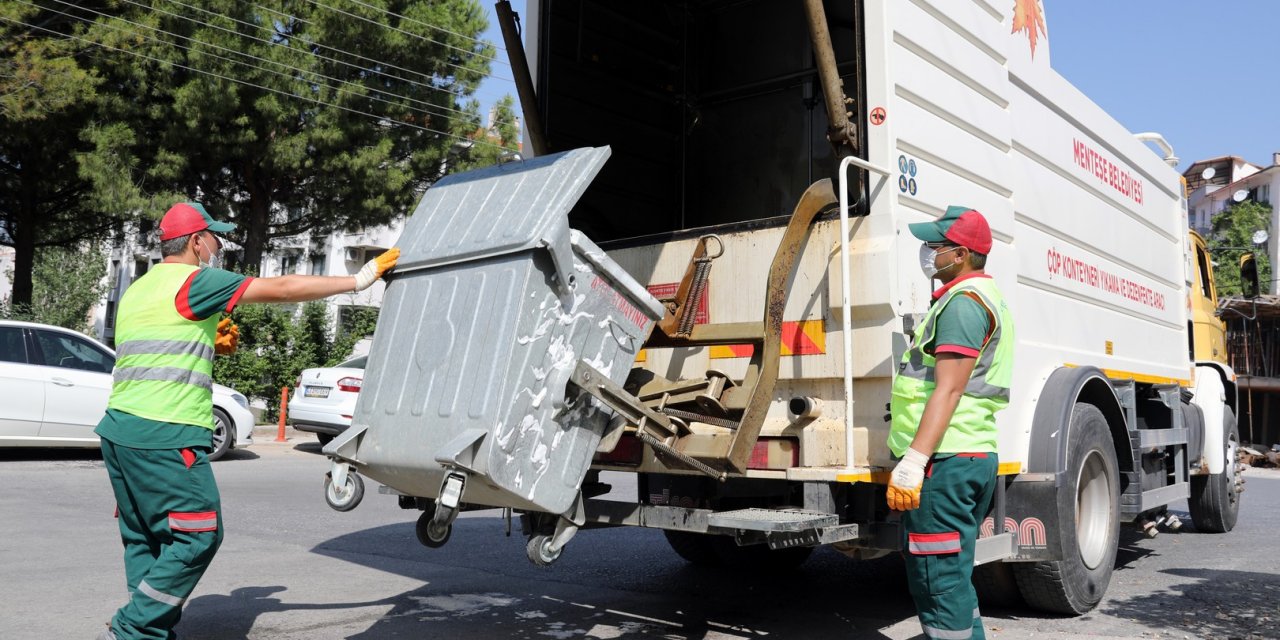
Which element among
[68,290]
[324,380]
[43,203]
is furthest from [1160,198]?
[68,290]

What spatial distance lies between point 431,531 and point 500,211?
114cm

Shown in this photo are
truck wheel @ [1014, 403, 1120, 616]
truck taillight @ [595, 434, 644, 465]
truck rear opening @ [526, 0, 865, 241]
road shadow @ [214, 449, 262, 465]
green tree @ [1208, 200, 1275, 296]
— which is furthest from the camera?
green tree @ [1208, 200, 1275, 296]

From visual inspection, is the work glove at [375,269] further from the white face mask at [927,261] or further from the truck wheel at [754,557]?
the truck wheel at [754,557]

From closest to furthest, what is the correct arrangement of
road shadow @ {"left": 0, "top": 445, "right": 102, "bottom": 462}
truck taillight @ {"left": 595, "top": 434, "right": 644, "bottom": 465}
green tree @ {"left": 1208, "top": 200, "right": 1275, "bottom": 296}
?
truck taillight @ {"left": 595, "top": 434, "right": 644, "bottom": 465} < road shadow @ {"left": 0, "top": 445, "right": 102, "bottom": 462} < green tree @ {"left": 1208, "top": 200, "right": 1275, "bottom": 296}

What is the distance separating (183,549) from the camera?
11.5 ft

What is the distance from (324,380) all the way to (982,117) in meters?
9.88

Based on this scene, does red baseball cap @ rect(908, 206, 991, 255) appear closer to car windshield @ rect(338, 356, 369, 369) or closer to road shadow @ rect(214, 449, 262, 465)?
road shadow @ rect(214, 449, 262, 465)

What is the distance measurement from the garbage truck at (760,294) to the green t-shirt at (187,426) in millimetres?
503

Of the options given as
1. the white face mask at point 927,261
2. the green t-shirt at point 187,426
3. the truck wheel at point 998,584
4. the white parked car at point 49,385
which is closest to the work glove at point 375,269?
the green t-shirt at point 187,426

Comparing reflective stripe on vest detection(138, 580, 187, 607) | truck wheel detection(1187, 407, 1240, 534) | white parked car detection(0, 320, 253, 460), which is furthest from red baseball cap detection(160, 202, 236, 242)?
white parked car detection(0, 320, 253, 460)

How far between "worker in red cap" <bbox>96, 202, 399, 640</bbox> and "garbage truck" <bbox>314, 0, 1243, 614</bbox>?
1.43 feet

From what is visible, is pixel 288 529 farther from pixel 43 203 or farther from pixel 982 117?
pixel 43 203

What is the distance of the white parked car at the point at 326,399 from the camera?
12.6m

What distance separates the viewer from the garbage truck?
3.53 meters
